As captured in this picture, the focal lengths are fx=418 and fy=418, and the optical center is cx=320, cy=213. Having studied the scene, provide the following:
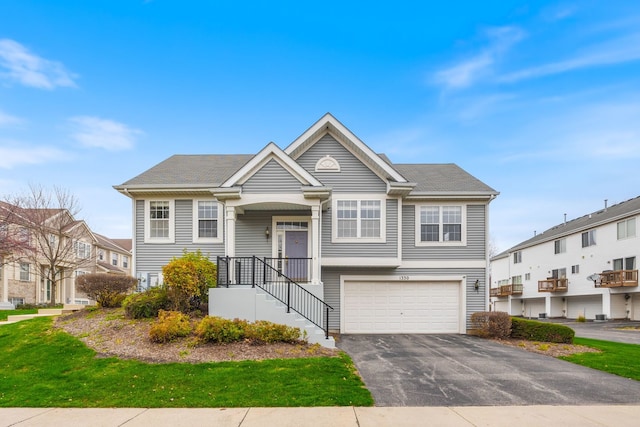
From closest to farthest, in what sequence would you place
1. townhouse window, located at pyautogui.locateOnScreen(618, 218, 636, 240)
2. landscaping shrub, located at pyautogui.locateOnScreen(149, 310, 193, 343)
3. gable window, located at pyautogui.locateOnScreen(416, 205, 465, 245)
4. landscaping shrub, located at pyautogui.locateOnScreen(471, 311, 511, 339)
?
landscaping shrub, located at pyautogui.locateOnScreen(149, 310, 193, 343) < landscaping shrub, located at pyautogui.locateOnScreen(471, 311, 511, 339) < gable window, located at pyautogui.locateOnScreen(416, 205, 465, 245) < townhouse window, located at pyautogui.locateOnScreen(618, 218, 636, 240)

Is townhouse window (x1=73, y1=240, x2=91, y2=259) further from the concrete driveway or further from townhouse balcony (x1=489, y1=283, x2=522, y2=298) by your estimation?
townhouse balcony (x1=489, y1=283, x2=522, y2=298)

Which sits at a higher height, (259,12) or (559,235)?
(259,12)

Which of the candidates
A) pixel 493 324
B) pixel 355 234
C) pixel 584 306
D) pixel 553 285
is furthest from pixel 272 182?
pixel 584 306

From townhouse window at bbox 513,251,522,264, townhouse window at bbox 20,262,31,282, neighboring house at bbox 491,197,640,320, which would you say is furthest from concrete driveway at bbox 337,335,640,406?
townhouse window at bbox 513,251,522,264

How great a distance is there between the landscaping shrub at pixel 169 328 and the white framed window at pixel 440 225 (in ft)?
31.4

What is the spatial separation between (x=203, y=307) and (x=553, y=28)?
15653mm

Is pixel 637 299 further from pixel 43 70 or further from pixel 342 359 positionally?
pixel 43 70

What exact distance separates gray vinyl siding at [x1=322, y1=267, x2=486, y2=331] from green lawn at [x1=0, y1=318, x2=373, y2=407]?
5.50 meters

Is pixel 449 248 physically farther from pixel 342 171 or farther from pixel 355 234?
pixel 342 171

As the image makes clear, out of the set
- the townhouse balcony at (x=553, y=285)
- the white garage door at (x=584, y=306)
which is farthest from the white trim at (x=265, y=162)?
the townhouse balcony at (x=553, y=285)

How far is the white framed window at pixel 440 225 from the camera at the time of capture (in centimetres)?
1684

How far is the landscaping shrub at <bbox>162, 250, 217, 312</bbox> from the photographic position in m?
12.6

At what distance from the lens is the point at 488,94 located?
1844cm

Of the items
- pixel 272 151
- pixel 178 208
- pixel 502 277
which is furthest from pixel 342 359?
pixel 502 277
